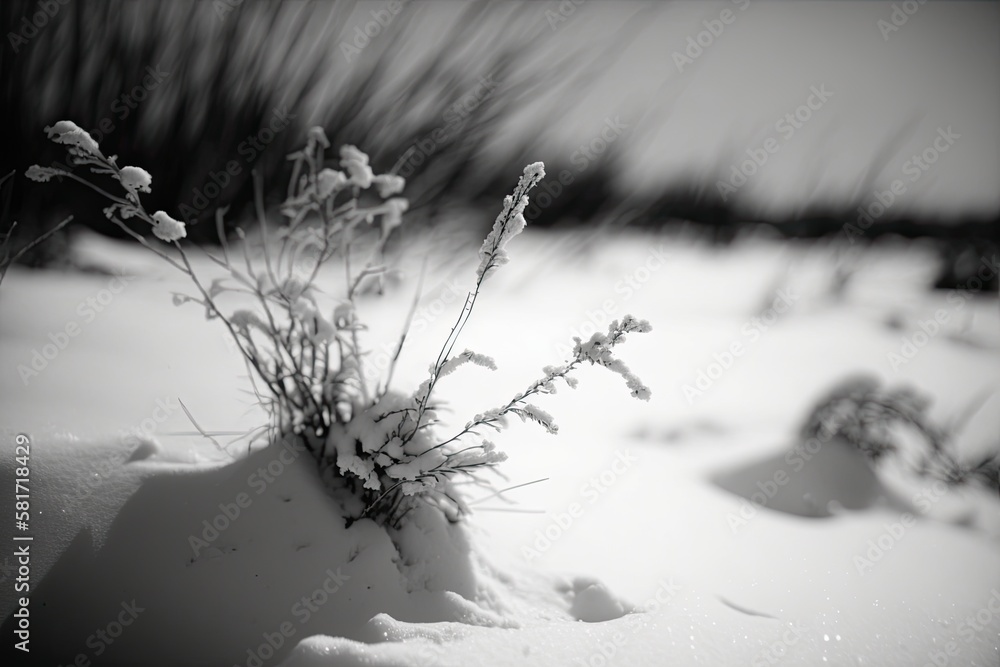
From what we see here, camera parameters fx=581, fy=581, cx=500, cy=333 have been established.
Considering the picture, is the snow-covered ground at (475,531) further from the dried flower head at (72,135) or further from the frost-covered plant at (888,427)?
the dried flower head at (72,135)

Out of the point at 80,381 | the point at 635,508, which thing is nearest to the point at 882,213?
the point at 635,508

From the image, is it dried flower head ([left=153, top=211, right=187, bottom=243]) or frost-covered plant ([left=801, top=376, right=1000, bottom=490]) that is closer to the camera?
dried flower head ([left=153, top=211, right=187, bottom=243])

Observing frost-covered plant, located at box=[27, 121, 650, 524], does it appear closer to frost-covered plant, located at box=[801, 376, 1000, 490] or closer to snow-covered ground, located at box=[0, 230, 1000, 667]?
snow-covered ground, located at box=[0, 230, 1000, 667]

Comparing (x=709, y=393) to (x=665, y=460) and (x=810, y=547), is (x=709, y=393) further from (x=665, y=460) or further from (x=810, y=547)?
(x=810, y=547)

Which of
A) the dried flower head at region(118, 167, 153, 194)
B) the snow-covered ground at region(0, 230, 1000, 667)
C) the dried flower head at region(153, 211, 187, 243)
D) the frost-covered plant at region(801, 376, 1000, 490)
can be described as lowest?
the snow-covered ground at region(0, 230, 1000, 667)

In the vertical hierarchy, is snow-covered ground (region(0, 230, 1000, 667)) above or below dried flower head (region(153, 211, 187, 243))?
below

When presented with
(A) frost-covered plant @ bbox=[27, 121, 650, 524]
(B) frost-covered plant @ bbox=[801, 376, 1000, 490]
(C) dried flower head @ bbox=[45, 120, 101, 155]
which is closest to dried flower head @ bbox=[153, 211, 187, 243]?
(A) frost-covered plant @ bbox=[27, 121, 650, 524]

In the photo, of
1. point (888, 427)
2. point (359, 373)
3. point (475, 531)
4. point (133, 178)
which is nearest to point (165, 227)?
point (133, 178)
